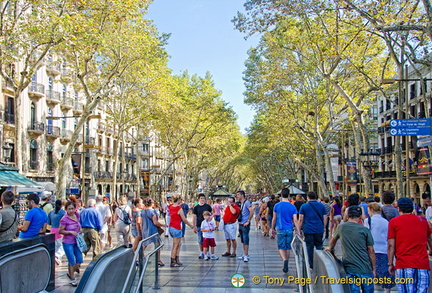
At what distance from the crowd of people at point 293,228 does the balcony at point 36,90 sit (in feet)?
78.6

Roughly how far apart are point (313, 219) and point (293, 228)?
115 centimetres

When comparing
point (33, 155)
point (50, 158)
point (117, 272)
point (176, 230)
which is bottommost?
point (176, 230)

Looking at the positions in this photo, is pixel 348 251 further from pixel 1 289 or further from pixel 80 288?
pixel 1 289

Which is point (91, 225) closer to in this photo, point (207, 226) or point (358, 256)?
point (207, 226)

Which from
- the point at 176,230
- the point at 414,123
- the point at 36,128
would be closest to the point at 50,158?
the point at 36,128

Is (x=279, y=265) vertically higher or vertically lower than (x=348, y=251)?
lower

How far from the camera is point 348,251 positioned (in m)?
5.81

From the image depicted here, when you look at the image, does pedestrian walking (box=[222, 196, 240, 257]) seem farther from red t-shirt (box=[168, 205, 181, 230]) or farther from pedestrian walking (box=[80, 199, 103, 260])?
Result: pedestrian walking (box=[80, 199, 103, 260])

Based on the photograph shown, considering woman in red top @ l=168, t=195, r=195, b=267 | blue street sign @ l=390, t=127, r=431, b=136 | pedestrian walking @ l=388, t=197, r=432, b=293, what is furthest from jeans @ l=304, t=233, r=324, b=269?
blue street sign @ l=390, t=127, r=431, b=136

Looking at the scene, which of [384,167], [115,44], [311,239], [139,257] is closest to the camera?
[139,257]

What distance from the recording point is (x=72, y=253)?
9.12 metres

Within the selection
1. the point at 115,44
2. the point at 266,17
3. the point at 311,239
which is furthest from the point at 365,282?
the point at 115,44

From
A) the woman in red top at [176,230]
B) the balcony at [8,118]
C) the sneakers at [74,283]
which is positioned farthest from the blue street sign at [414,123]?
the balcony at [8,118]

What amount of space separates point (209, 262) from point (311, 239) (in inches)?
123
